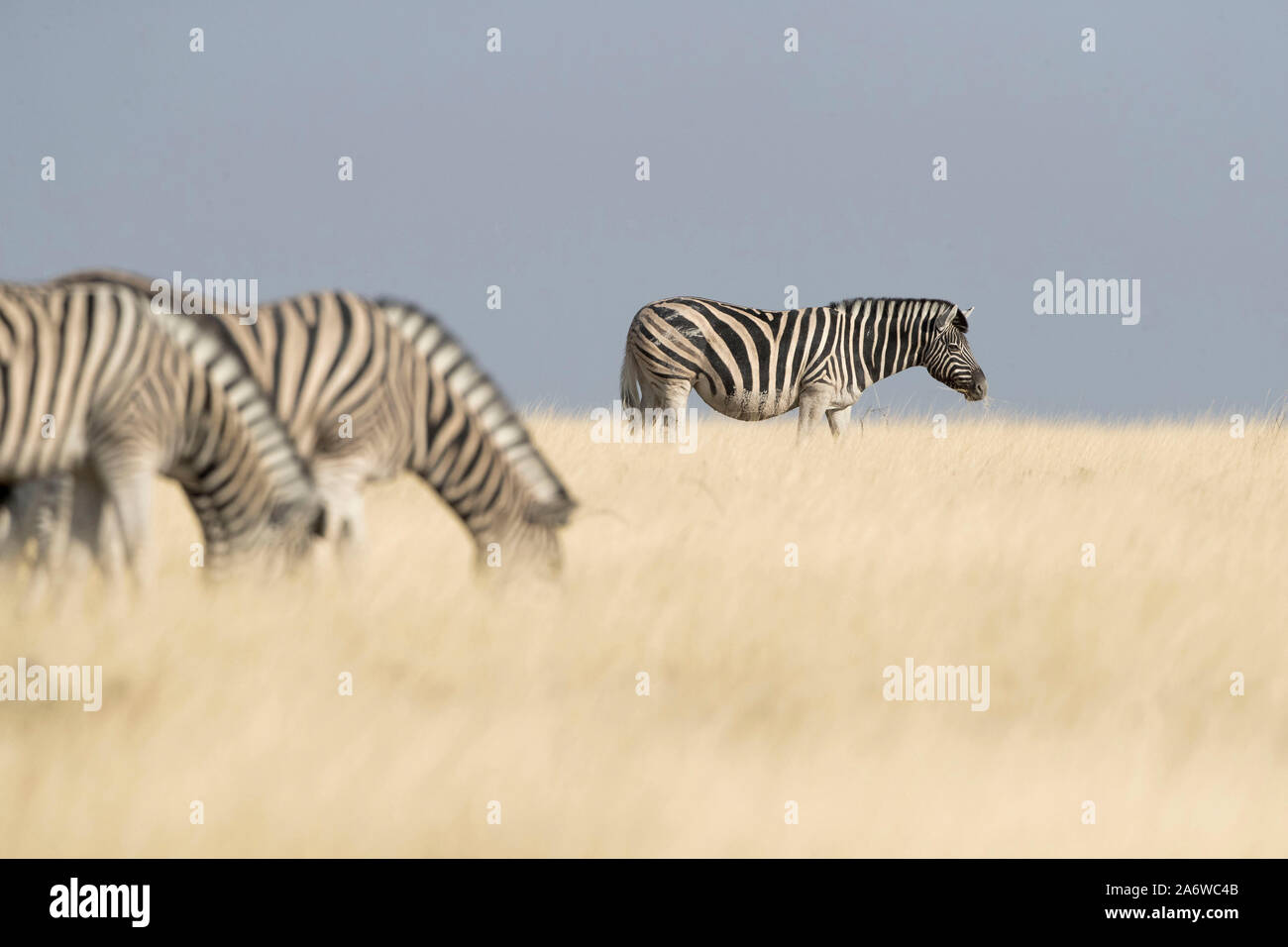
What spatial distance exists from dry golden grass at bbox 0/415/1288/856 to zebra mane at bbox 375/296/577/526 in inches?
17.7

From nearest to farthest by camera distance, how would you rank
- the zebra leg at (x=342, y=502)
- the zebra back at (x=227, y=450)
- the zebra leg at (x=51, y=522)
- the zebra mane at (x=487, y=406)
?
1. the zebra back at (x=227, y=450)
2. the zebra leg at (x=51, y=522)
3. the zebra leg at (x=342, y=502)
4. the zebra mane at (x=487, y=406)

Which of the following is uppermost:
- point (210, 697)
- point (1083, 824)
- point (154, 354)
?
point (154, 354)

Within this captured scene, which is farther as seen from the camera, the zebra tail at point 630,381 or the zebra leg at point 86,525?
the zebra tail at point 630,381

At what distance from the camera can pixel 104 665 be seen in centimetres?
589

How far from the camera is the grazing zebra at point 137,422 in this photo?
625 cm

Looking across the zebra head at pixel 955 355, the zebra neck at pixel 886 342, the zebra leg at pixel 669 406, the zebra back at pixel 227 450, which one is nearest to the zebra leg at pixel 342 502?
the zebra back at pixel 227 450

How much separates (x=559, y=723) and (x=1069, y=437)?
1398 cm

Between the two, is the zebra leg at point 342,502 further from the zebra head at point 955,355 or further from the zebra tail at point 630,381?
the zebra head at point 955,355

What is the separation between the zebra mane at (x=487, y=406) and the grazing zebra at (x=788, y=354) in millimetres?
9099

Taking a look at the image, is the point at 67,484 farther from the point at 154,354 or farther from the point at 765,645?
the point at 765,645

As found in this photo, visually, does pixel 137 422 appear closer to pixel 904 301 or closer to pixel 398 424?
pixel 398 424

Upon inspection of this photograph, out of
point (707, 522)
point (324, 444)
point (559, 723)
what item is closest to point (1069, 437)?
point (707, 522)

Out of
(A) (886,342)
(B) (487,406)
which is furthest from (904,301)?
(B) (487,406)

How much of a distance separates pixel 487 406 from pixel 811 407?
32.0 ft
